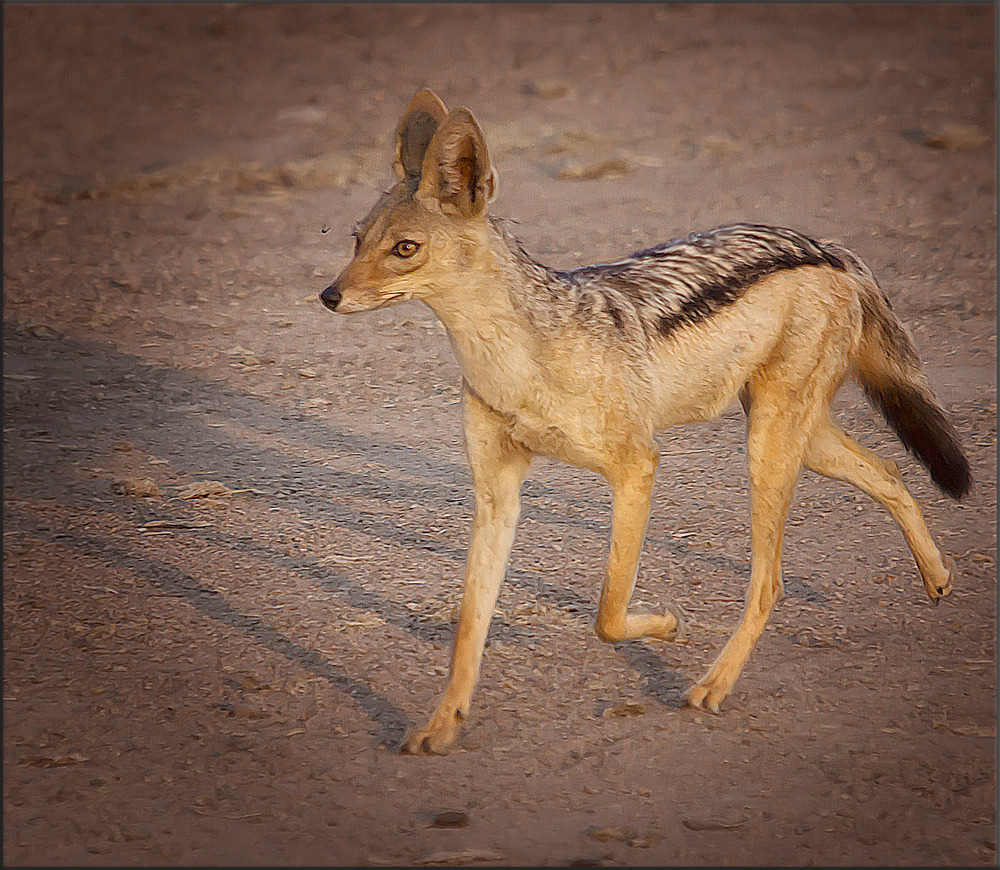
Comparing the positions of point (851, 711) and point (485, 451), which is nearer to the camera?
point (485, 451)

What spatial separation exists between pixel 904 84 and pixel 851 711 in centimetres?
1194

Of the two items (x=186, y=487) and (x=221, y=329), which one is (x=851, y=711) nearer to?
(x=186, y=487)

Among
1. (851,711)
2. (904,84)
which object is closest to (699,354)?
(851,711)

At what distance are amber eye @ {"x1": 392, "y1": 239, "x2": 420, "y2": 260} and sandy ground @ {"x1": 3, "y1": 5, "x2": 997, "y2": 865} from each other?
173cm

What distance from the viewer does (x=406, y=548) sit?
625 centimetres

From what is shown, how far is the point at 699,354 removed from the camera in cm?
452

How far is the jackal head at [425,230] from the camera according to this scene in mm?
3934

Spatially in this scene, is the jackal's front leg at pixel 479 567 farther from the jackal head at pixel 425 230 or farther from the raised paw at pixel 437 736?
the jackal head at pixel 425 230

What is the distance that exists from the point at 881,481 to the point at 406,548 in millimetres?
2271

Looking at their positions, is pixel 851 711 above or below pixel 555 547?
above

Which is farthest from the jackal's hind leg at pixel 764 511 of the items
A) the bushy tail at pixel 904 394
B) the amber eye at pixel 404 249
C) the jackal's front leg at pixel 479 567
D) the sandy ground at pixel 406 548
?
the amber eye at pixel 404 249

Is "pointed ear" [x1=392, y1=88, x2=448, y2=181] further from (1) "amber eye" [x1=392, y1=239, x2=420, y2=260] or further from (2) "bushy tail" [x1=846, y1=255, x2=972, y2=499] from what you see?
(2) "bushy tail" [x1=846, y1=255, x2=972, y2=499]

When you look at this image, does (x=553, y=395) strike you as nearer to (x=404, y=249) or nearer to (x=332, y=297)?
(x=404, y=249)

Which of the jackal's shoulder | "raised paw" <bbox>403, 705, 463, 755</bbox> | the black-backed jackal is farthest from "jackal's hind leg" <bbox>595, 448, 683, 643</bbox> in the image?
"raised paw" <bbox>403, 705, 463, 755</bbox>
